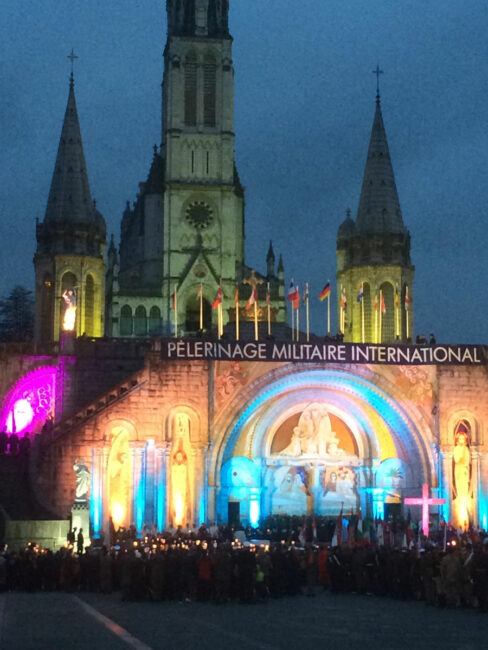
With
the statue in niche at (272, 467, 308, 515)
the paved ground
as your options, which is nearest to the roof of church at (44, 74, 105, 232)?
the statue in niche at (272, 467, 308, 515)

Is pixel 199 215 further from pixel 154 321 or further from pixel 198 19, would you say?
pixel 198 19

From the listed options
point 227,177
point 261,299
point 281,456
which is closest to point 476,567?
point 281,456

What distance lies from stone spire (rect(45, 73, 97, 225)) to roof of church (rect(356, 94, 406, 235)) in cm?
1420

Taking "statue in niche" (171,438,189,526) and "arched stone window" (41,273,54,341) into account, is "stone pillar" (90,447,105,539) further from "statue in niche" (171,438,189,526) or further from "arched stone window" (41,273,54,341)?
"arched stone window" (41,273,54,341)

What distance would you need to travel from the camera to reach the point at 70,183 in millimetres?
59500

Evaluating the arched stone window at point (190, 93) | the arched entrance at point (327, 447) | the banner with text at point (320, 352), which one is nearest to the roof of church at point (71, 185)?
the arched stone window at point (190, 93)

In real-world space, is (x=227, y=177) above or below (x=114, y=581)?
above

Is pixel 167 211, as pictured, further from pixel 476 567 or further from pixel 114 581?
pixel 476 567

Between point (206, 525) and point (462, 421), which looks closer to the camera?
point (206, 525)

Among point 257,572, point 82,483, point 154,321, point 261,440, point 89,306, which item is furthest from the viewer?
point 154,321

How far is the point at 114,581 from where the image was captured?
3077 centimetres

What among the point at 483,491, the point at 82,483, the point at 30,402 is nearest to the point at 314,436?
the point at 483,491

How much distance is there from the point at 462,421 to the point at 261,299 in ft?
90.8

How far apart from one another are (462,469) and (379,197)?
18801 millimetres
